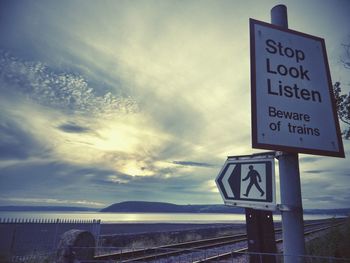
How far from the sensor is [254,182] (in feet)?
6.87

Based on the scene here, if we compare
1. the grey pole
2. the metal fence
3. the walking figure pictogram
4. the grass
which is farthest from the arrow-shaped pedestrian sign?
the metal fence

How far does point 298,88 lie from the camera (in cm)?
226

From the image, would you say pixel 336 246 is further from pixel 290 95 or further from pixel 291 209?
pixel 290 95

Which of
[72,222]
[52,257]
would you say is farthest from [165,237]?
[52,257]

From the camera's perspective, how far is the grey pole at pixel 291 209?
1.93 meters

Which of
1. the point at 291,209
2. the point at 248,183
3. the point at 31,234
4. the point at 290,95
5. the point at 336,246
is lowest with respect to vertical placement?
the point at 31,234

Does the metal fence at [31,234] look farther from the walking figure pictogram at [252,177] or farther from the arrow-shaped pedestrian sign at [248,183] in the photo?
the walking figure pictogram at [252,177]

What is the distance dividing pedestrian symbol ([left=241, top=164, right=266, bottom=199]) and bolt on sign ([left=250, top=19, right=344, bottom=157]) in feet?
0.73

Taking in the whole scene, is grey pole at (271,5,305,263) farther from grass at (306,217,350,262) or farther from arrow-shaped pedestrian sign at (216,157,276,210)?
grass at (306,217,350,262)

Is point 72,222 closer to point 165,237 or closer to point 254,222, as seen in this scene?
point 165,237

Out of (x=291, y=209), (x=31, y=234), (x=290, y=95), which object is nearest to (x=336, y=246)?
(x=291, y=209)

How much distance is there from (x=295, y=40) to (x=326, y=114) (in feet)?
2.62

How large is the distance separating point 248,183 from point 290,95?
2.86 ft

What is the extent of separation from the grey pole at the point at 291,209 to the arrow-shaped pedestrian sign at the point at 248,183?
12cm
